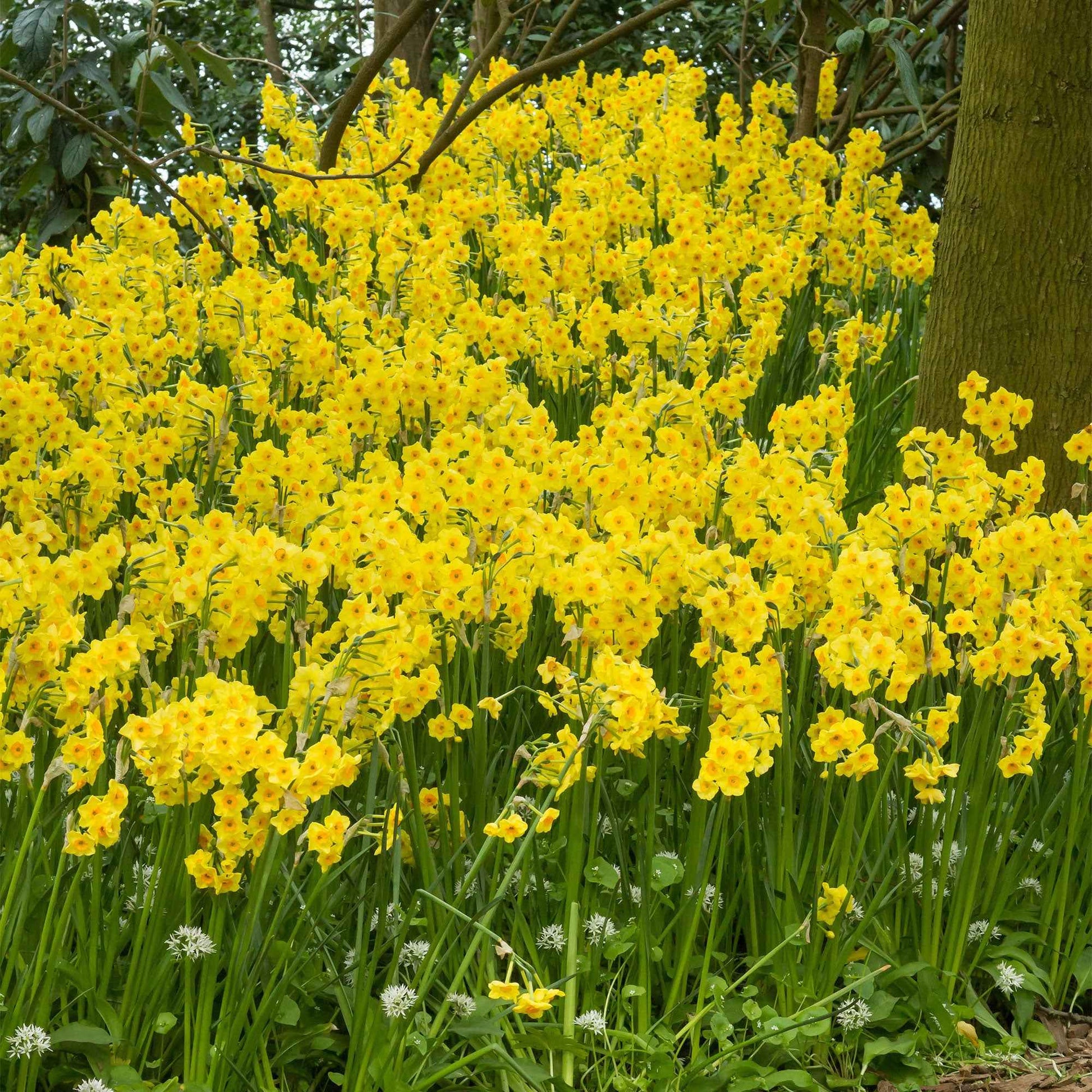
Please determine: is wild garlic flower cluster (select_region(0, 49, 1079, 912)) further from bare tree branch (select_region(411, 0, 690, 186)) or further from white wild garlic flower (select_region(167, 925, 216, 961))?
bare tree branch (select_region(411, 0, 690, 186))

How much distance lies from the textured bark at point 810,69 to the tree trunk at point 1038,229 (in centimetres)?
154

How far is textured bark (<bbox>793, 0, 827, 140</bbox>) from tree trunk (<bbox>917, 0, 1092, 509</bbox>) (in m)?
1.54

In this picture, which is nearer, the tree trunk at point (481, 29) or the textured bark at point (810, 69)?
the textured bark at point (810, 69)

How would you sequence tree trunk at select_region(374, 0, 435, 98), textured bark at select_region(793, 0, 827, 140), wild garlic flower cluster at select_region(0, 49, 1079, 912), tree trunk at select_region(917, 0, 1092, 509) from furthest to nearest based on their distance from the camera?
tree trunk at select_region(374, 0, 435, 98)
textured bark at select_region(793, 0, 827, 140)
tree trunk at select_region(917, 0, 1092, 509)
wild garlic flower cluster at select_region(0, 49, 1079, 912)

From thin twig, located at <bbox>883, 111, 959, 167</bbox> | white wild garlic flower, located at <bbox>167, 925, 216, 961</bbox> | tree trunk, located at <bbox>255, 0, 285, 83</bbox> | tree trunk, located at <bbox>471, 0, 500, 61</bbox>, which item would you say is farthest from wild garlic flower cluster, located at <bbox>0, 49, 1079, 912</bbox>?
tree trunk, located at <bbox>255, 0, 285, 83</bbox>

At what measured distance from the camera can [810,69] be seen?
555 centimetres

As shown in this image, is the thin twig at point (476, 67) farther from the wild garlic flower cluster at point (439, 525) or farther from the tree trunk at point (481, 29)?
the tree trunk at point (481, 29)

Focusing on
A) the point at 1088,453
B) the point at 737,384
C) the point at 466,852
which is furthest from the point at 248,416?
the point at 1088,453

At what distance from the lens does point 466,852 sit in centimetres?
236

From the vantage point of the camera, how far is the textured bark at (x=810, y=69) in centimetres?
507

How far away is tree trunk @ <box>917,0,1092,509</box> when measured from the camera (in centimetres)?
352

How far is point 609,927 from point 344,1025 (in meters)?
0.46

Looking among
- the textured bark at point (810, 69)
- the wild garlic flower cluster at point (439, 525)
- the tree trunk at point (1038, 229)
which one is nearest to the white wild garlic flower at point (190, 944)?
the wild garlic flower cluster at point (439, 525)

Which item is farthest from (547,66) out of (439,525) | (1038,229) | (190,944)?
(190,944)
